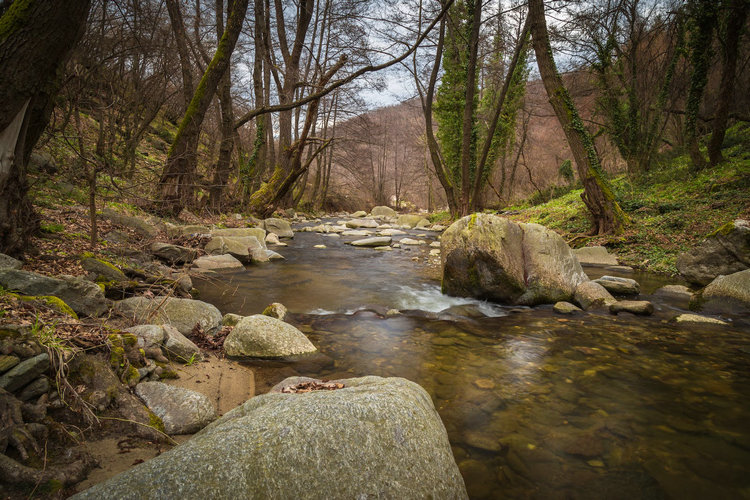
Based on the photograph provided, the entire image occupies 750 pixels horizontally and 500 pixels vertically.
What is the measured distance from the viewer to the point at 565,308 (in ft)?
17.5

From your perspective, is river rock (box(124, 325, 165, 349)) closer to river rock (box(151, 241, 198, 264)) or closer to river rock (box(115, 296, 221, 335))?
river rock (box(115, 296, 221, 335))

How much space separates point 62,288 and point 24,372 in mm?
1368

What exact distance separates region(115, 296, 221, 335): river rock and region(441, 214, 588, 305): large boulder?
380 centimetres

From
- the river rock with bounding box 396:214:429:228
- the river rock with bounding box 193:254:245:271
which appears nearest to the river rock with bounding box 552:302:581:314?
the river rock with bounding box 193:254:245:271

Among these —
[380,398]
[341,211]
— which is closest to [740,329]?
[380,398]

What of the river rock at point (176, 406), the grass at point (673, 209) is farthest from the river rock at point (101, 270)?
the grass at point (673, 209)

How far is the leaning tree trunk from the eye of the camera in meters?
9.12

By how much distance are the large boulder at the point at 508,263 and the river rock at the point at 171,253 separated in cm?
462

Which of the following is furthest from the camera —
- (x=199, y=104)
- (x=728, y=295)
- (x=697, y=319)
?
(x=199, y=104)

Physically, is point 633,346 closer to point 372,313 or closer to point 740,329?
point 740,329

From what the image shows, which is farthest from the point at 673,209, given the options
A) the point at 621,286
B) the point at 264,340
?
the point at 264,340

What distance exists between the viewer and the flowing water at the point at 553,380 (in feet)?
7.06

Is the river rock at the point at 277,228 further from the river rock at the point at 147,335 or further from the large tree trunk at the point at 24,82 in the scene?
the river rock at the point at 147,335

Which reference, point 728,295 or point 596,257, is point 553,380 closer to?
point 728,295
